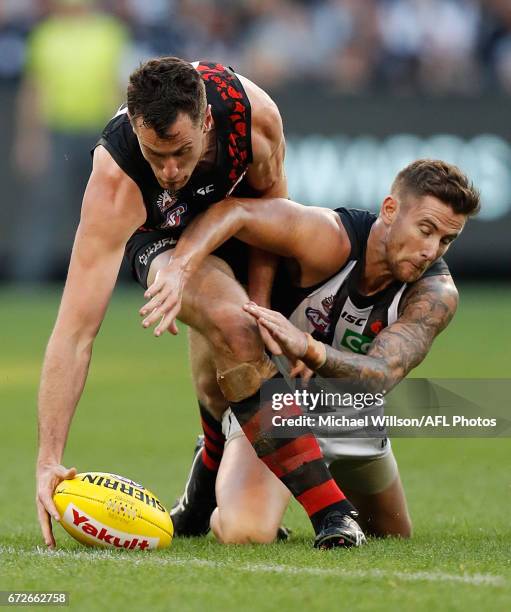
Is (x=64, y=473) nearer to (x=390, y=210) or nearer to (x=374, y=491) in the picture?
(x=374, y=491)

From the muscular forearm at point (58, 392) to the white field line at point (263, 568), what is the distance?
385 millimetres

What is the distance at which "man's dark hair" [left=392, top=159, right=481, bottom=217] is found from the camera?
225 inches

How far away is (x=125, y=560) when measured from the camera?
4836 millimetres

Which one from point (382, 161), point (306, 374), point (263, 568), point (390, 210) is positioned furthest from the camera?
point (382, 161)

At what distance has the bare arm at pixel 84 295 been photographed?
17.5ft

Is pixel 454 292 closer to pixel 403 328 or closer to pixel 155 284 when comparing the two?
pixel 403 328

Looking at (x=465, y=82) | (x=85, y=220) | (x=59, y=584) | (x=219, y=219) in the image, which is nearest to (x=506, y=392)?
(x=219, y=219)

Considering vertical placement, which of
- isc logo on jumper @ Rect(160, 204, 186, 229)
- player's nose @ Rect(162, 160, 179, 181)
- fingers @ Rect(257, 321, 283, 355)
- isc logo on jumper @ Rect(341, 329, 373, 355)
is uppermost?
player's nose @ Rect(162, 160, 179, 181)

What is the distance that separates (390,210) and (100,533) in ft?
6.08

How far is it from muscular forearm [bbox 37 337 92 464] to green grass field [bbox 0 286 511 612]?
38 cm

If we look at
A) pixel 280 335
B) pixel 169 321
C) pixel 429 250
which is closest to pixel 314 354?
pixel 280 335

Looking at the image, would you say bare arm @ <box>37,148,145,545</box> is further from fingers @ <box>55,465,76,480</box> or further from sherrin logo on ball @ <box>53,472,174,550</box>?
sherrin logo on ball @ <box>53,472,174,550</box>

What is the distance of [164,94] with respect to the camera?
531cm

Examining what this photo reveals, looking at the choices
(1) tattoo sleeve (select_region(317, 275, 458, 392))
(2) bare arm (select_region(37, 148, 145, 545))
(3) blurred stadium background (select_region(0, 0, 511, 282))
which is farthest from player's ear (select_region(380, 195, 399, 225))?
(3) blurred stadium background (select_region(0, 0, 511, 282))
